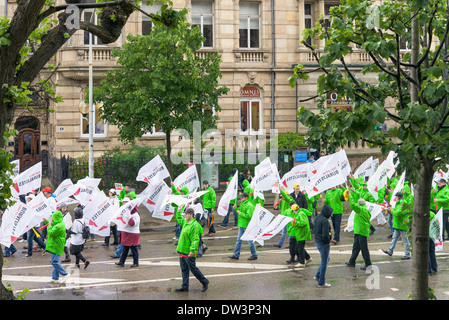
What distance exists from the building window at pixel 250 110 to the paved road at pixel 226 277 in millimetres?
14475

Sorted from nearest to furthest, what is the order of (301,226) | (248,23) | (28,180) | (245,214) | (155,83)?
(301,226), (245,214), (28,180), (155,83), (248,23)

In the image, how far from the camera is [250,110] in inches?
1232

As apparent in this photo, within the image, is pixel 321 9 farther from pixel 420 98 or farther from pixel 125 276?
pixel 420 98

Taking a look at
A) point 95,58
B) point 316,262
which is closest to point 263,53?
point 95,58

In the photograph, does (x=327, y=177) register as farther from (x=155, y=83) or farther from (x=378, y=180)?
(x=155, y=83)

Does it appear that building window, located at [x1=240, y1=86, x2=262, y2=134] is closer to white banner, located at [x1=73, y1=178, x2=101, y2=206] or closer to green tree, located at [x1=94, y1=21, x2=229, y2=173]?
green tree, located at [x1=94, y1=21, x2=229, y2=173]

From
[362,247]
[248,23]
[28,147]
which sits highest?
[248,23]

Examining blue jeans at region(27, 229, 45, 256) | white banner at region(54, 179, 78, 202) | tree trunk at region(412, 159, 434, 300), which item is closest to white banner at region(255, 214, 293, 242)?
white banner at region(54, 179, 78, 202)

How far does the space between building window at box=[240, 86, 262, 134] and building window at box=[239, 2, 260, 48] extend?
236cm

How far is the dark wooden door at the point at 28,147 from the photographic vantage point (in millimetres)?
32469

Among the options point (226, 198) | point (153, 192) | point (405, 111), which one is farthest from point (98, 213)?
point (405, 111)

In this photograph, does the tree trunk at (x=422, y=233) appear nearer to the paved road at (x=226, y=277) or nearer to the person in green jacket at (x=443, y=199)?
the paved road at (x=226, y=277)

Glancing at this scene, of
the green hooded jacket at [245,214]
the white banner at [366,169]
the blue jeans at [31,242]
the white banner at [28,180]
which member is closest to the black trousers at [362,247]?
the green hooded jacket at [245,214]

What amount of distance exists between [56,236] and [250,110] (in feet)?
61.9
